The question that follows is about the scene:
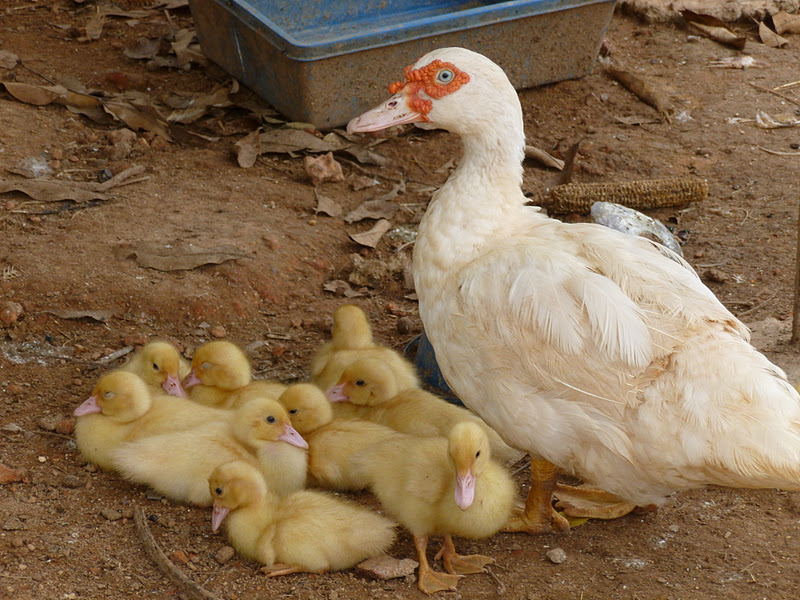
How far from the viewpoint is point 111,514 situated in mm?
3553

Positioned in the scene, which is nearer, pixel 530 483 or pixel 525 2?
pixel 530 483

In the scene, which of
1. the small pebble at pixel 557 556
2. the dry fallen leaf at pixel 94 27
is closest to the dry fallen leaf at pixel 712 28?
the dry fallen leaf at pixel 94 27

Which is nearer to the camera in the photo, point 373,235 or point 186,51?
point 373,235

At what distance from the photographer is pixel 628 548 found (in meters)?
3.62

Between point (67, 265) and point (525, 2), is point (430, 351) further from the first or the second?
point (525, 2)

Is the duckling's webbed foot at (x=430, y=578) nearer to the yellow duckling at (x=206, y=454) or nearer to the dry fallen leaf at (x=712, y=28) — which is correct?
the yellow duckling at (x=206, y=454)

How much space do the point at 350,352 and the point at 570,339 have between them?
1399 mm

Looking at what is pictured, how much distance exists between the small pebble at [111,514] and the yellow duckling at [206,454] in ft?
0.46

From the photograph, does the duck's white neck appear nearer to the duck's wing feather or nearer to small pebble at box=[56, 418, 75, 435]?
the duck's wing feather

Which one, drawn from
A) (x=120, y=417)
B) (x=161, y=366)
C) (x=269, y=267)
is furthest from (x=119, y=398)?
(x=269, y=267)

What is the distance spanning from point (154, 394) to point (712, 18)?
6813 mm

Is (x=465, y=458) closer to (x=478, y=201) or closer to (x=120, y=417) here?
(x=478, y=201)

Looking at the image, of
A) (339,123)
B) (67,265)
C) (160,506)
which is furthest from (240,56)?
(160,506)

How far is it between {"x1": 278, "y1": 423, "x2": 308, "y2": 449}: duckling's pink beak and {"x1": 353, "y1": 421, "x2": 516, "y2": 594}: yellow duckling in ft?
0.99
